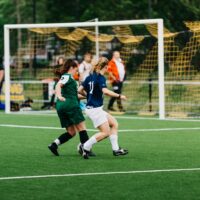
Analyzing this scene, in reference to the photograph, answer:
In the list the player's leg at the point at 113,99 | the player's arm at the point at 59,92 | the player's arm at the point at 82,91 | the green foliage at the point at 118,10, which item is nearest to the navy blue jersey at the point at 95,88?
the player's arm at the point at 82,91

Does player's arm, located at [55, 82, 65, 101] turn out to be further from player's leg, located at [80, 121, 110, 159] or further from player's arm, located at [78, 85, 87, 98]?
player's leg, located at [80, 121, 110, 159]

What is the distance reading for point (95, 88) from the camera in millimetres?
15734

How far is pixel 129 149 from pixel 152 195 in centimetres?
585

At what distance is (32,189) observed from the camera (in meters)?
12.0

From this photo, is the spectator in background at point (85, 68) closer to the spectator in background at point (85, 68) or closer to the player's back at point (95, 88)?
the spectator in background at point (85, 68)

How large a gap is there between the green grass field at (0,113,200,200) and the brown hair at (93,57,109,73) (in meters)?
1.51

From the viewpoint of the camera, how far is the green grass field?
11633 millimetres

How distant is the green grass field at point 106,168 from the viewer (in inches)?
458

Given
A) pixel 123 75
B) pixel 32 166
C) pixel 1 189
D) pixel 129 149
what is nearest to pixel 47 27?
pixel 123 75

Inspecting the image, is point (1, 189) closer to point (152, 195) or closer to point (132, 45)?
point (152, 195)

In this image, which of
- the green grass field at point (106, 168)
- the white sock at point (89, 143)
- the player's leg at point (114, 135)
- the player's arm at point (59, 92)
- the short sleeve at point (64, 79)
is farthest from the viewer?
the short sleeve at point (64, 79)

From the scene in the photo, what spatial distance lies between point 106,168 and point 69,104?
224 centimetres

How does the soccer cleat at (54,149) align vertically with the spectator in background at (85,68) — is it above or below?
below

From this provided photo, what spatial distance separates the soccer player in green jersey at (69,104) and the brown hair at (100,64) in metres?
0.44
